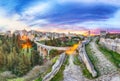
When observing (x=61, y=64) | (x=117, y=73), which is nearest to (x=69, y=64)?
(x=61, y=64)

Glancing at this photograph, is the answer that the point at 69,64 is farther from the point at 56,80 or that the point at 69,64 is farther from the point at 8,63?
the point at 8,63

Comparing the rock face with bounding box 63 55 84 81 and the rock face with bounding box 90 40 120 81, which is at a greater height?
the rock face with bounding box 90 40 120 81

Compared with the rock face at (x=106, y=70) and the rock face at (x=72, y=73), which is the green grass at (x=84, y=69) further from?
the rock face at (x=106, y=70)

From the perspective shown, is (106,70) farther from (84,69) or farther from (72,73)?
(72,73)

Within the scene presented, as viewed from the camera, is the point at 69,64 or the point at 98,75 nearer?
the point at 98,75

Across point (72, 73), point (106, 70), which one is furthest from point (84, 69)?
point (106, 70)

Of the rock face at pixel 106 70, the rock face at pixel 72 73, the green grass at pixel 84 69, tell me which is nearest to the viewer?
the rock face at pixel 106 70

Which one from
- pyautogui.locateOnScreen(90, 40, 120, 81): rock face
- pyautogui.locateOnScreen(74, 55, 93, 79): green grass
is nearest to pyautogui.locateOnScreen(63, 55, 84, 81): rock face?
pyautogui.locateOnScreen(74, 55, 93, 79): green grass

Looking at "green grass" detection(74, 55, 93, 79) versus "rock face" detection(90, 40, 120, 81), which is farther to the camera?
"green grass" detection(74, 55, 93, 79)

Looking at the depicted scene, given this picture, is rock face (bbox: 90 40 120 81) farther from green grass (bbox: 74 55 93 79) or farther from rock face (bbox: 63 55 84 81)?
rock face (bbox: 63 55 84 81)

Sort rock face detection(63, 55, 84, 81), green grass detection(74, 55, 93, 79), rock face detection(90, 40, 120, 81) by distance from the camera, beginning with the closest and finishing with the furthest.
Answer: rock face detection(90, 40, 120, 81) → rock face detection(63, 55, 84, 81) → green grass detection(74, 55, 93, 79)

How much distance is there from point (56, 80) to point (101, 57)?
7803mm

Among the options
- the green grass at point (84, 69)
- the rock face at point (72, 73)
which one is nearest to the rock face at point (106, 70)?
the green grass at point (84, 69)

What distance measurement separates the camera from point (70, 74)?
2600 centimetres
